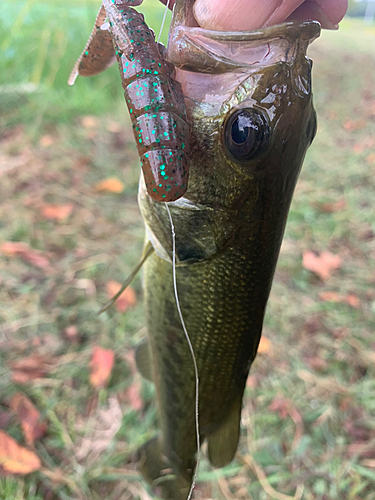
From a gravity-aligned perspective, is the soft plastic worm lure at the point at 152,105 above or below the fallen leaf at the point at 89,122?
below

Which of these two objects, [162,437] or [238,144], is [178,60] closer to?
[238,144]

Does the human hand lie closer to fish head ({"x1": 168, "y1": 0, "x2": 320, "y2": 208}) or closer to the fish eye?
fish head ({"x1": 168, "y1": 0, "x2": 320, "y2": 208})

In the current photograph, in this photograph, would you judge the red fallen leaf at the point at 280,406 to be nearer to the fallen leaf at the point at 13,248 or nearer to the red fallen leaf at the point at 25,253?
the red fallen leaf at the point at 25,253

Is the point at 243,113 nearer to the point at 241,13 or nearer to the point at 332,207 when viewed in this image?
the point at 241,13

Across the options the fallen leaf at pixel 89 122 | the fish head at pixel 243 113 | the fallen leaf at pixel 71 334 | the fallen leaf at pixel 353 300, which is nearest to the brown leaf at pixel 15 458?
the fallen leaf at pixel 71 334

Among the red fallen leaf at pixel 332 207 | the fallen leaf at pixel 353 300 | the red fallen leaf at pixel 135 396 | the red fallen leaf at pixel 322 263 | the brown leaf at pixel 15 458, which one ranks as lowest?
the brown leaf at pixel 15 458

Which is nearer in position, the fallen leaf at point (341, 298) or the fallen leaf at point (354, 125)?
the fallen leaf at point (341, 298)

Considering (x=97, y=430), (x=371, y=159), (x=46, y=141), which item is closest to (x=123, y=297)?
(x=97, y=430)
